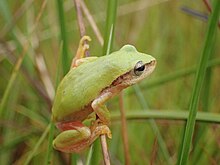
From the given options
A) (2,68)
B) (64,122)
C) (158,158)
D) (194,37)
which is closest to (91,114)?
(64,122)

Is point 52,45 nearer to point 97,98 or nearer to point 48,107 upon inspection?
point 48,107

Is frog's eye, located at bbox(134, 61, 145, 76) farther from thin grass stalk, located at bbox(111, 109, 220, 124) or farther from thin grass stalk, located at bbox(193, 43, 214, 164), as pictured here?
thin grass stalk, located at bbox(193, 43, 214, 164)

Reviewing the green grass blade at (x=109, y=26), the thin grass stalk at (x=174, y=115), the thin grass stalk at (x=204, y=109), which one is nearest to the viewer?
the green grass blade at (x=109, y=26)

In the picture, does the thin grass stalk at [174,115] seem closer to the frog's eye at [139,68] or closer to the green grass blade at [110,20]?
the frog's eye at [139,68]

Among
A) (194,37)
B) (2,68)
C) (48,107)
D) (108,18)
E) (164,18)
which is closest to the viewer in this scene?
(108,18)

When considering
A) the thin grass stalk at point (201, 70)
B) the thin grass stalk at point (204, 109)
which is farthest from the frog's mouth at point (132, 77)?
the thin grass stalk at point (204, 109)

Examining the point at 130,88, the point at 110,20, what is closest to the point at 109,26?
the point at 110,20

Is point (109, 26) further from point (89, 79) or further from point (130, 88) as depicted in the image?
point (130, 88)
